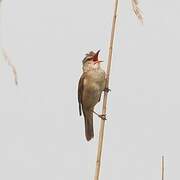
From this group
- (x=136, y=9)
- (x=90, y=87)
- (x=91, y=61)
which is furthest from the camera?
(x=90, y=87)

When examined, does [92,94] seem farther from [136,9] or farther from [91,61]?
[136,9]

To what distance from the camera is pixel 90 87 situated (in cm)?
581

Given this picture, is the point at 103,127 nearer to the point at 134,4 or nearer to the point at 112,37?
the point at 112,37

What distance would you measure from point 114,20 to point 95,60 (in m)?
2.13

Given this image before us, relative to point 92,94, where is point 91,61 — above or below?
above

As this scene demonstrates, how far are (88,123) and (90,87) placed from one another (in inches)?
16.3

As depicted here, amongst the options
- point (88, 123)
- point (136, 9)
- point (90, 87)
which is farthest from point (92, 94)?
point (136, 9)

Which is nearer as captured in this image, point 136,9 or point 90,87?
point 136,9

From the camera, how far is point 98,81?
5.61 m

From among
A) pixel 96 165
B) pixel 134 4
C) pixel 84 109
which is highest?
pixel 134 4

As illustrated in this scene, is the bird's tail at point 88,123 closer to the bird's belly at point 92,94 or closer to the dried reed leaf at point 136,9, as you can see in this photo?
the bird's belly at point 92,94

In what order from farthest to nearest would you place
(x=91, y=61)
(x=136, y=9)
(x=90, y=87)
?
(x=90, y=87) < (x=91, y=61) < (x=136, y=9)

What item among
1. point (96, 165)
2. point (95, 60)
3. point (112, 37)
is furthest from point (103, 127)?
point (95, 60)

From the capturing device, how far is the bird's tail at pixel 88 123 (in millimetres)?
5668
